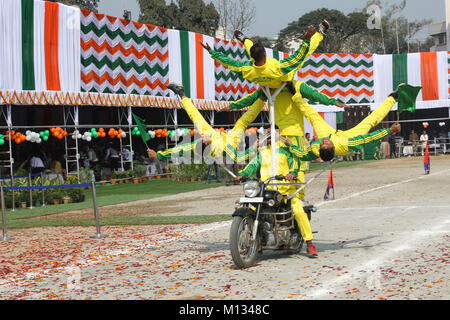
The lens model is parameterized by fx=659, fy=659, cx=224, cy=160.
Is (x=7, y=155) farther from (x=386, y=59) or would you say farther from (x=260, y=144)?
(x=386, y=59)

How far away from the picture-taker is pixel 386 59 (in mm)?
44062

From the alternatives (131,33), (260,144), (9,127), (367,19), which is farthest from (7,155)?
(367,19)

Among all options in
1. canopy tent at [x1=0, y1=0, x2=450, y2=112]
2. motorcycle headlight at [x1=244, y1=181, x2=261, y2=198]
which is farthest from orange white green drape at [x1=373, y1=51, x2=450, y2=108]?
motorcycle headlight at [x1=244, y1=181, x2=261, y2=198]

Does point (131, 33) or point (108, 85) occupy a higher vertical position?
point (131, 33)

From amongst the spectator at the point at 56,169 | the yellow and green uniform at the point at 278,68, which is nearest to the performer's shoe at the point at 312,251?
the yellow and green uniform at the point at 278,68

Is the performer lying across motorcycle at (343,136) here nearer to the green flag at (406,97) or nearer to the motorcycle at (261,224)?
the green flag at (406,97)

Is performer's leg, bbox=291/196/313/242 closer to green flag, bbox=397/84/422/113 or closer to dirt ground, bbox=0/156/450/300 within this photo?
dirt ground, bbox=0/156/450/300

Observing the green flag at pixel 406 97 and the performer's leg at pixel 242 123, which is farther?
the performer's leg at pixel 242 123

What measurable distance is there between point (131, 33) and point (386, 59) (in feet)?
67.1

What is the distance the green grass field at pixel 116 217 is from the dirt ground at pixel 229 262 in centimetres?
81

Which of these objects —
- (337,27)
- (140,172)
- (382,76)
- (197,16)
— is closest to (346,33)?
(337,27)

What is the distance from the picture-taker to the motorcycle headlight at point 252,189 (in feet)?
26.3

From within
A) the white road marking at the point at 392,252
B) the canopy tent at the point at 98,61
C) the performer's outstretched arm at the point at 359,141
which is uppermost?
the canopy tent at the point at 98,61

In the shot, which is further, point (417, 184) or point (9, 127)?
point (9, 127)
